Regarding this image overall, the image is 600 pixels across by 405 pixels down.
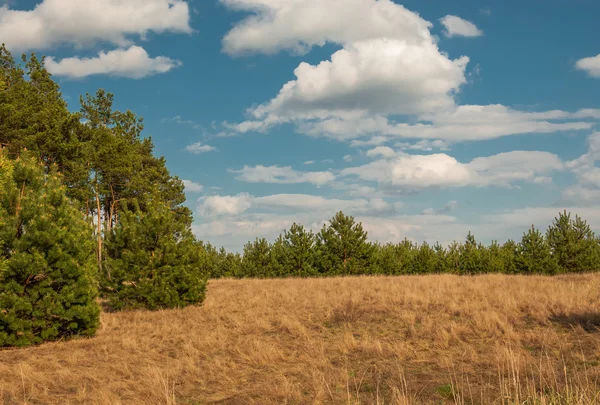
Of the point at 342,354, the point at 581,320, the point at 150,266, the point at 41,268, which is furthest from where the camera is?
the point at 150,266

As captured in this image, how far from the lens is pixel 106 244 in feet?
61.3

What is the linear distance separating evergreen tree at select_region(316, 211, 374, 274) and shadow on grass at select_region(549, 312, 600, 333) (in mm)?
19515

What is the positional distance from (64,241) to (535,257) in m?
32.4

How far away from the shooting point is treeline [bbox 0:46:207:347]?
12258 mm

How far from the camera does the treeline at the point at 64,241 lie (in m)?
12.3

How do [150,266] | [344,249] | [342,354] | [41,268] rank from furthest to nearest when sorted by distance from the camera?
[344,249]
[150,266]
[41,268]
[342,354]

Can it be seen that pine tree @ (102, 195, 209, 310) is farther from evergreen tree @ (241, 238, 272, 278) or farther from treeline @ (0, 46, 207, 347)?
evergreen tree @ (241, 238, 272, 278)

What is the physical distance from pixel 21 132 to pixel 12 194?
1717cm

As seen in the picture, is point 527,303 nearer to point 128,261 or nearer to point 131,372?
point 131,372

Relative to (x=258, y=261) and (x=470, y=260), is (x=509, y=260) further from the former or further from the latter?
(x=258, y=261)

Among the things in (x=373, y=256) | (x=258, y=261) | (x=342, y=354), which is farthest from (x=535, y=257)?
(x=342, y=354)

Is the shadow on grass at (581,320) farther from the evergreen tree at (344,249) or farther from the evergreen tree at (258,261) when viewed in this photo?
the evergreen tree at (258,261)

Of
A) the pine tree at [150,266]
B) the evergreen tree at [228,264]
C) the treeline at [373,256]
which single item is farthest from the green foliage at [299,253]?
the pine tree at [150,266]

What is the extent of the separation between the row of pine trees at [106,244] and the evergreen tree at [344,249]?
0.28ft
